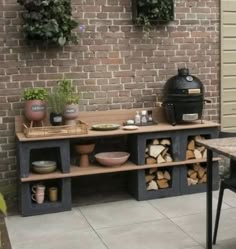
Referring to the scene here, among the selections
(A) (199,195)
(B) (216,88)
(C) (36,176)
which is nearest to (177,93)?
(B) (216,88)

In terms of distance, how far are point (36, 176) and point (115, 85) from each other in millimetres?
1356

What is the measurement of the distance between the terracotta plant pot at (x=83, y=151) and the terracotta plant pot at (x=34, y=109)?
525 mm

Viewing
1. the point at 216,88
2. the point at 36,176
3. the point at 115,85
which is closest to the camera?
the point at 36,176

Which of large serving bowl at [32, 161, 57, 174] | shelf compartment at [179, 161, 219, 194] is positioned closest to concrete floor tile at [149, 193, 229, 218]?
shelf compartment at [179, 161, 219, 194]

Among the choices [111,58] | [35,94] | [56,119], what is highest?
[111,58]

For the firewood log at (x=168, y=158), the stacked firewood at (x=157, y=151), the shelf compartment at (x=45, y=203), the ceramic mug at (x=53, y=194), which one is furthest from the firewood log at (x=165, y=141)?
the ceramic mug at (x=53, y=194)

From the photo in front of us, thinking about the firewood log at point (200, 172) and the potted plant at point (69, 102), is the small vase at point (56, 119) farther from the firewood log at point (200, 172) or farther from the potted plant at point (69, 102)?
the firewood log at point (200, 172)

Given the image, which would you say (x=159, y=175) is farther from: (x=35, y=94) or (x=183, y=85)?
(x=35, y=94)

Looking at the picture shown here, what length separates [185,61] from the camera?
4992mm

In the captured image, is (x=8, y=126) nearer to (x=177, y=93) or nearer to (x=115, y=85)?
(x=115, y=85)

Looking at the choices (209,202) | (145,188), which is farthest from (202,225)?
(145,188)

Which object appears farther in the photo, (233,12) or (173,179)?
(233,12)

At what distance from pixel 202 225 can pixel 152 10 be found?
2.31 m

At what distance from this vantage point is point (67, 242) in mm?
3562
